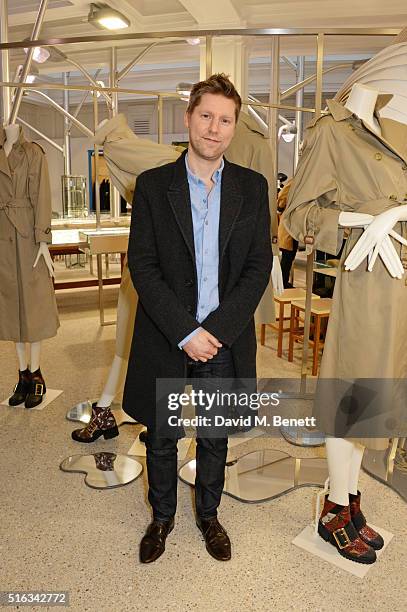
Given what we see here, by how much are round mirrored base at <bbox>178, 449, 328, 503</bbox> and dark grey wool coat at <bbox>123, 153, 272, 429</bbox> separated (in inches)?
30.4

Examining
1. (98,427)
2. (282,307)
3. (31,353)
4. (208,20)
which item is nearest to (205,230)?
(98,427)

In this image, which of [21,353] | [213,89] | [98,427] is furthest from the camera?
[21,353]

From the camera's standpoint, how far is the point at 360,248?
1.70m

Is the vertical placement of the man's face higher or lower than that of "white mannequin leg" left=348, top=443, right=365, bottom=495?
Result: higher

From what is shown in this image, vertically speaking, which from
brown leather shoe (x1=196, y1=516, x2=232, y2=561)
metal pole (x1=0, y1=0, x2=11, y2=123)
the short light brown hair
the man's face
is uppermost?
metal pole (x1=0, y1=0, x2=11, y2=123)

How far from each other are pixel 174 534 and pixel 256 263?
42.2 inches

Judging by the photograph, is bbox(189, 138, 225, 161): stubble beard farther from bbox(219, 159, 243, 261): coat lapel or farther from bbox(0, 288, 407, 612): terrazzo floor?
bbox(0, 288, 407, 612): terrazzo floor

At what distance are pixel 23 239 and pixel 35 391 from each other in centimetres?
92

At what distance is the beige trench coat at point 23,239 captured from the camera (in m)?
3.01

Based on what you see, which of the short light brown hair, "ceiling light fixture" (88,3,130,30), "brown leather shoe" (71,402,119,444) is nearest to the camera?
the short light brown hair

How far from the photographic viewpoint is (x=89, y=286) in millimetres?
6355

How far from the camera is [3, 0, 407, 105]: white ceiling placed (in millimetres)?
5457

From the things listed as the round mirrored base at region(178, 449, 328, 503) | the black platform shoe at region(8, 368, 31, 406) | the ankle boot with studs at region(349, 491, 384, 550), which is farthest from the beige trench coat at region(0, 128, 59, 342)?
the ankle boot with studs at region(349, 491, 384, 550)

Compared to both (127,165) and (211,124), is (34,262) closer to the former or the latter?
(127,165)
